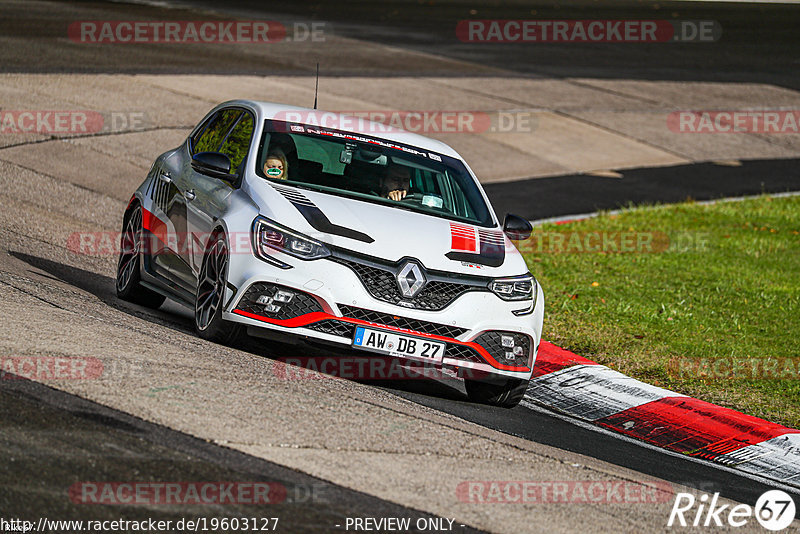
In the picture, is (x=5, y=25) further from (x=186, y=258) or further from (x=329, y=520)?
(x=329, y=520)

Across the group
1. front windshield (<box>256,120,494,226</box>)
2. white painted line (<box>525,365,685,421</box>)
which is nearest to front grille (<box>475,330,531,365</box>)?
white painted line (<box>525,365,685,421</box>)

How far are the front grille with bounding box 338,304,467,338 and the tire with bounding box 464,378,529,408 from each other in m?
0.63

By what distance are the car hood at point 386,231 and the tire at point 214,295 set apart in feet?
1.36

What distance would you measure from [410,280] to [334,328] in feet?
1.85

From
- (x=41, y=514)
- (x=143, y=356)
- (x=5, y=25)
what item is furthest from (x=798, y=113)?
(x=41, y=514)

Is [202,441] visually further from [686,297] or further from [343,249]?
[686,297]

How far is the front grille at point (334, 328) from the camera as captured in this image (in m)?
7.81

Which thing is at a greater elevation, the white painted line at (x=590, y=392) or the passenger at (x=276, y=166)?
the passenger at (x=276, y=166)

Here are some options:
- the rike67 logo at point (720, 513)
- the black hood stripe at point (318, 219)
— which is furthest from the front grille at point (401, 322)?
the rike67 logo at point (720, 513)

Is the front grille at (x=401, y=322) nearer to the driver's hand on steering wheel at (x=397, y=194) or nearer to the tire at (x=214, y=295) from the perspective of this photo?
the tire at (x=214, y=295)

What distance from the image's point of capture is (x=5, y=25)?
25266mm

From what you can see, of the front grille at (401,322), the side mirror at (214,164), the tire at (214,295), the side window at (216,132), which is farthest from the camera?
the side window at (216,132)

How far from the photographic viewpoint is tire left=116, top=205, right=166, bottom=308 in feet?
32.5

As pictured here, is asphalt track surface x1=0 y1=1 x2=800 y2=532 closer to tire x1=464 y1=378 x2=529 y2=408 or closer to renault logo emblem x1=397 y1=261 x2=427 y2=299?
tire x1=464 y1=378 x2=529 y2=408
